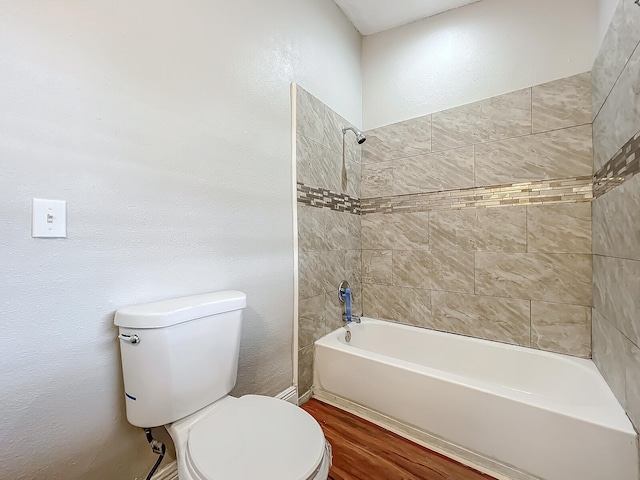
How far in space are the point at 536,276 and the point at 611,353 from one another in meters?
0.52

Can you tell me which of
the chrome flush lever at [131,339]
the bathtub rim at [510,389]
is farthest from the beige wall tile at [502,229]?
the chrome flush lever at [131,339]

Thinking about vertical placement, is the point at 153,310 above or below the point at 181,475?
above

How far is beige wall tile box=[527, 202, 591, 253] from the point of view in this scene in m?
1.54

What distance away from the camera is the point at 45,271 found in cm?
81

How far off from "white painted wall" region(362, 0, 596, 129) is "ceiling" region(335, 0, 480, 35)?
5 cm

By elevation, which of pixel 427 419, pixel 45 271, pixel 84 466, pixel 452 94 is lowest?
pixel 427 419

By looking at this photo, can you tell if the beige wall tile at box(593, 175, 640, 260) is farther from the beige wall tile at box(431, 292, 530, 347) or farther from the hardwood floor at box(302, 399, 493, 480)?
the hardwood floor at box(302, 399, 493, 480)

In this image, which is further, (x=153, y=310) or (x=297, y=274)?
(x=297, y=274)

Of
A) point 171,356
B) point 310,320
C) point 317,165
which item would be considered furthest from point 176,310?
point 317,165

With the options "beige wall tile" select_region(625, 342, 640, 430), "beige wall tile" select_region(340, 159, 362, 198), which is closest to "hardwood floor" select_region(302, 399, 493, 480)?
"beige wall tile" select_region(625, 342, 640, 430)

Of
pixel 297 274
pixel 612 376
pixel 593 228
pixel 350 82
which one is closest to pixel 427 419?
pixel 612 376

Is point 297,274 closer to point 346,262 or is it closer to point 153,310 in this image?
point 346,262

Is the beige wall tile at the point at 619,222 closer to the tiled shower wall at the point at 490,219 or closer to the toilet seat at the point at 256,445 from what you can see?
the tiled shower wall at the point at 490,219

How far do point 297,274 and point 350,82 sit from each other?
1582 millimetres
